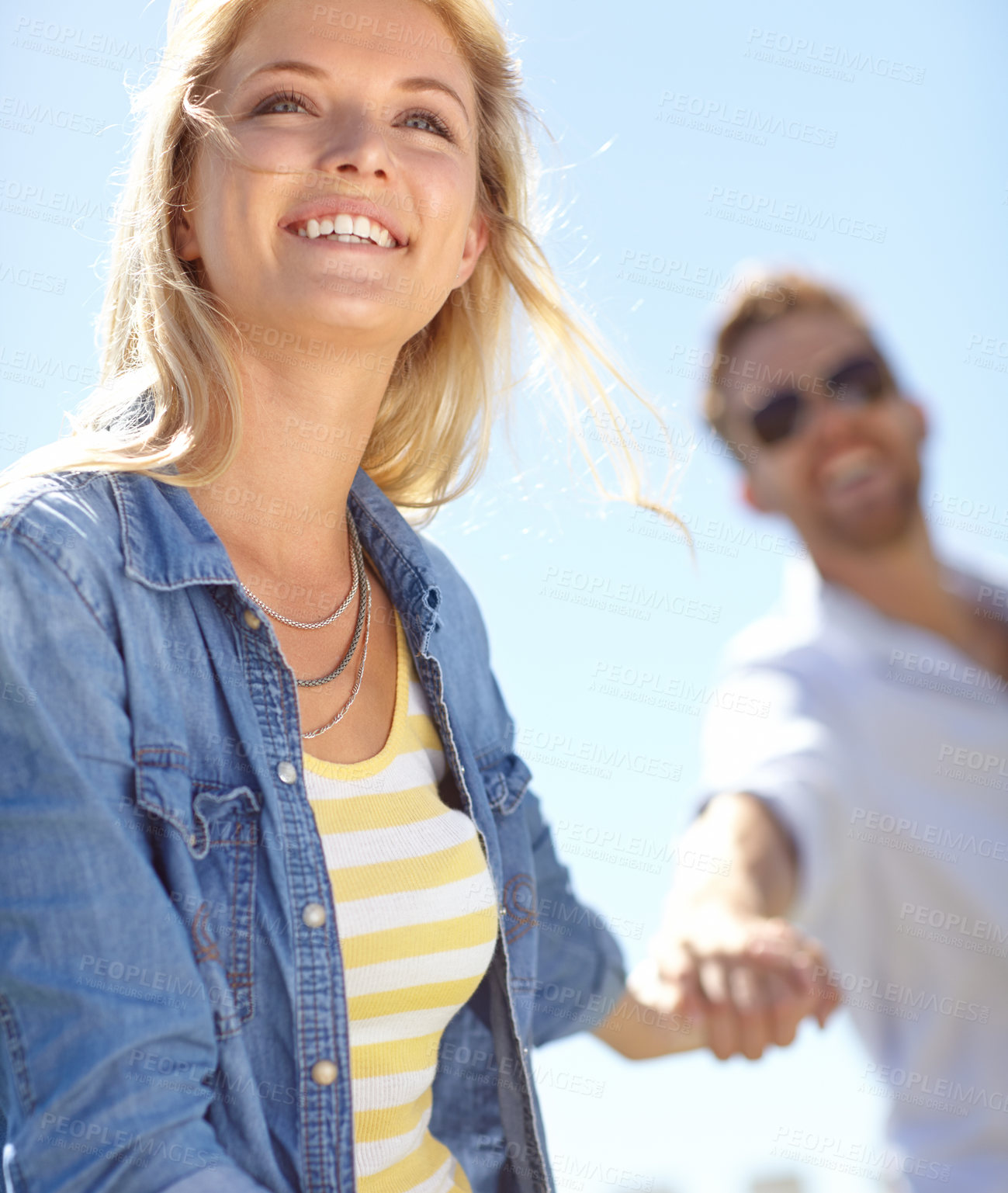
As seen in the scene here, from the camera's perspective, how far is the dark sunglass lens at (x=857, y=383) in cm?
114

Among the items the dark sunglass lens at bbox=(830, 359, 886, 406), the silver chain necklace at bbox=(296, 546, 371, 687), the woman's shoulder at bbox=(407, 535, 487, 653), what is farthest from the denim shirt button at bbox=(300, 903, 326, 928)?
the dark sunglass lens at bbox=(830, 359, 886, 406)

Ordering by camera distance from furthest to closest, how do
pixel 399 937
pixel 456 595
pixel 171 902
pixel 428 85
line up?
pixel 456 595
pixel 428 85
pixel 399 937
pixel 171 902

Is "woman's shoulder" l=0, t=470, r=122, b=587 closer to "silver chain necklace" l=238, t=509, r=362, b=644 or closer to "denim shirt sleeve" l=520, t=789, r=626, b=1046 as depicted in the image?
"silver chain necklace" l=238, t=509, r=362, b=644

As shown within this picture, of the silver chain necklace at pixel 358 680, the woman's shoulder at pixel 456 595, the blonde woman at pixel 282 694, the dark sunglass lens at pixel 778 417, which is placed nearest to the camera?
the blonde woman at pixel 282 694

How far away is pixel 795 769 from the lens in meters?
0.96

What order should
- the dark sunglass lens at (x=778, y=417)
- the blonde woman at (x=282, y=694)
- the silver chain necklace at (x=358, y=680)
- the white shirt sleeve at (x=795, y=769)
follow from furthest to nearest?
the silver chain necklace at (x=358, y=680)
the dark sunglass lens at (x=778, y=417)
the blonde woman at (x=282, y=694)
the white shirt sleeve at (x=795, y=769)

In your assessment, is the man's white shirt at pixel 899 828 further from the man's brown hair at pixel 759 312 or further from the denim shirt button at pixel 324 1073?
the denim shirt button at pixel 324 1073

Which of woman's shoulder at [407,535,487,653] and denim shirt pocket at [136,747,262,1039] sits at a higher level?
woman's shoulder at [407,535,487,653]

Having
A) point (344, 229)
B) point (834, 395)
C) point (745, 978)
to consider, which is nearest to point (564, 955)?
point (745, 978)

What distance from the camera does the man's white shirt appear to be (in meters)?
0.92

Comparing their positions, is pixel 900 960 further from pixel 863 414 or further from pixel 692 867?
pixel 863 414

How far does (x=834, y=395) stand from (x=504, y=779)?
0.71m

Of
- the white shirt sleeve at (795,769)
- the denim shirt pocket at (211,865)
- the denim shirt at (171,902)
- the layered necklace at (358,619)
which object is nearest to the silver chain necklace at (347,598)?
the layered necklace at (358,619)

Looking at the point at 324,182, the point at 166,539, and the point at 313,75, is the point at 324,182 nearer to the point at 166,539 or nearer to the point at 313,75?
the point at 313,75
